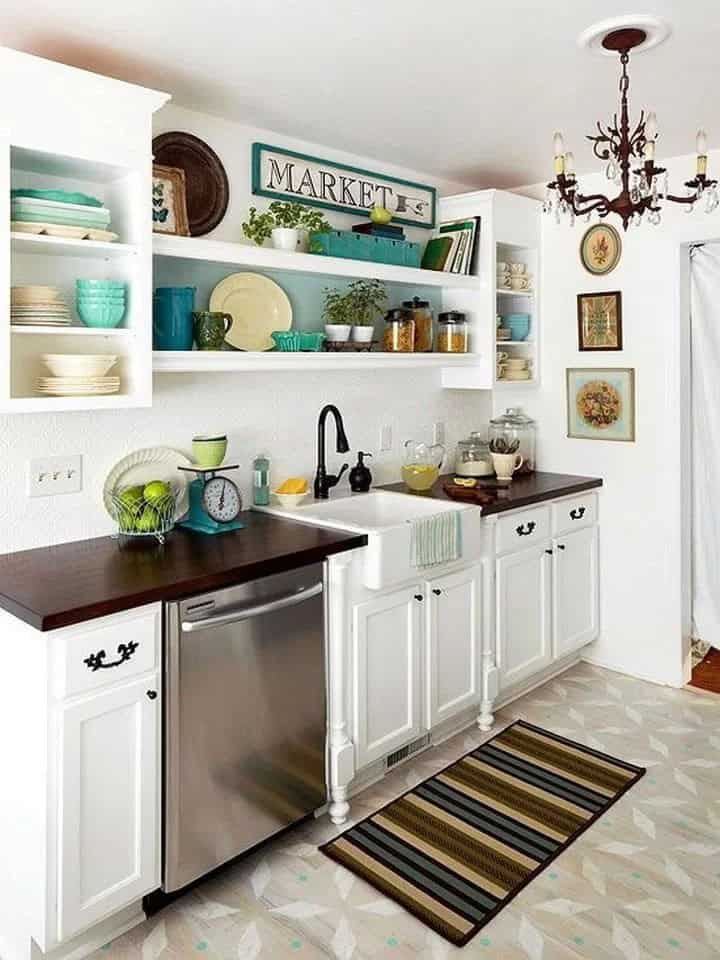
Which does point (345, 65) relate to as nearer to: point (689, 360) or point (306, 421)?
point (306, 421)

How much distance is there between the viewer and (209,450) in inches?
110

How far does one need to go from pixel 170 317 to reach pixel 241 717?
1.29 m

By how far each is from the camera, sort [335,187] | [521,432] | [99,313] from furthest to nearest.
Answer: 1. [521,432]
2. [335,187]
3. [99,313]

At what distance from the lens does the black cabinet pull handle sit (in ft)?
6.40

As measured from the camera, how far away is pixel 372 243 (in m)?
3.26

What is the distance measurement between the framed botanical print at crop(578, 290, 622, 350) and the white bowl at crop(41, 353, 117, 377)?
248cm

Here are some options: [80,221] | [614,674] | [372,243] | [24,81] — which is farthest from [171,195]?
[614,674]

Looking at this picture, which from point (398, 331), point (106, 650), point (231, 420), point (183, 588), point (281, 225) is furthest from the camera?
point (398, 331)

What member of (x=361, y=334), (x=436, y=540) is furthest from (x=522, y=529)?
(x=361, y=334)

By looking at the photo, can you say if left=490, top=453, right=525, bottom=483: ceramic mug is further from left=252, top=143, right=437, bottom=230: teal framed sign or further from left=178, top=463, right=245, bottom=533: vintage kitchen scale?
left=178, top=463, right=245, bottom=533: vintage kitchen scale

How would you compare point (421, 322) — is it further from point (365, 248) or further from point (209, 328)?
point (209, 328)

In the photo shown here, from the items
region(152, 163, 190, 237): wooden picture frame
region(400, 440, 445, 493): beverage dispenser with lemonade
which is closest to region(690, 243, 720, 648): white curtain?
region(400, 440, 445, 493): beverage dispenser with lemonade

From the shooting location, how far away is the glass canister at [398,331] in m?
3.44

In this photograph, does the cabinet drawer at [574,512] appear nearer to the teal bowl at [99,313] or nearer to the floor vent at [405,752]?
the floor vent at [405,752]
